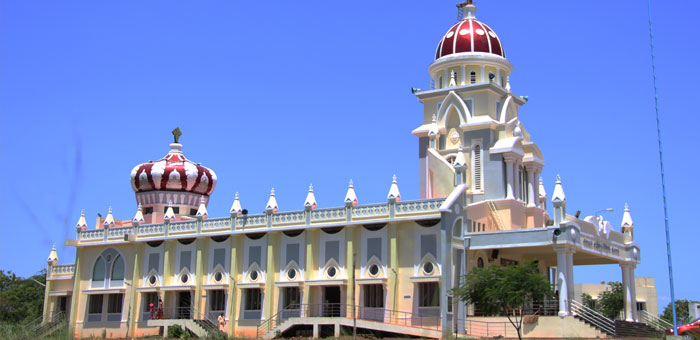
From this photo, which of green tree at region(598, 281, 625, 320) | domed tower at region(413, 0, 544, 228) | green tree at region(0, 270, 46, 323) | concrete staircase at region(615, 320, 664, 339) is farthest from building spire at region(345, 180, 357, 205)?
green tree at region(0, 270, 46, 323)

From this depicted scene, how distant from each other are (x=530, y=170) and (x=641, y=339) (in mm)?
14182

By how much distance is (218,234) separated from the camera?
4906cm

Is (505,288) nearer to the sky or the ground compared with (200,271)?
nearer to the ground

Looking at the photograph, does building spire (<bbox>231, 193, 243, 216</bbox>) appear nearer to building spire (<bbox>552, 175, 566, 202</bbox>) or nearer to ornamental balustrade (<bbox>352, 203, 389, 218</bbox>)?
ornamental balustrade (<bbox>352, 203, 389, 218</bbox>)

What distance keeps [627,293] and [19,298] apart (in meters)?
50.5

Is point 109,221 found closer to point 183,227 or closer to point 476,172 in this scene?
point 183,227

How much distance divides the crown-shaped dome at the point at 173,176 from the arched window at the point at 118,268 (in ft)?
17.7

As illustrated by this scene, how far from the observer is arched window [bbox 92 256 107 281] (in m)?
54.4

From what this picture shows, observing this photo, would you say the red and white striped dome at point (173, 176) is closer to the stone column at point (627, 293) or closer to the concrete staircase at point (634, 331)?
the stone column at point (627, 293)

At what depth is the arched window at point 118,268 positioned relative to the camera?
53.5 meters

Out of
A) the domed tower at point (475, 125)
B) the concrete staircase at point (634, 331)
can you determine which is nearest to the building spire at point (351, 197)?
the domed tower at point (475, 125)

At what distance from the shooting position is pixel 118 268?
2119 inches

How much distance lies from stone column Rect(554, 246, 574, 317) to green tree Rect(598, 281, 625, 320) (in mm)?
19005

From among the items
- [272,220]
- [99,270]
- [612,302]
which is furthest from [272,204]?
[612,302]
